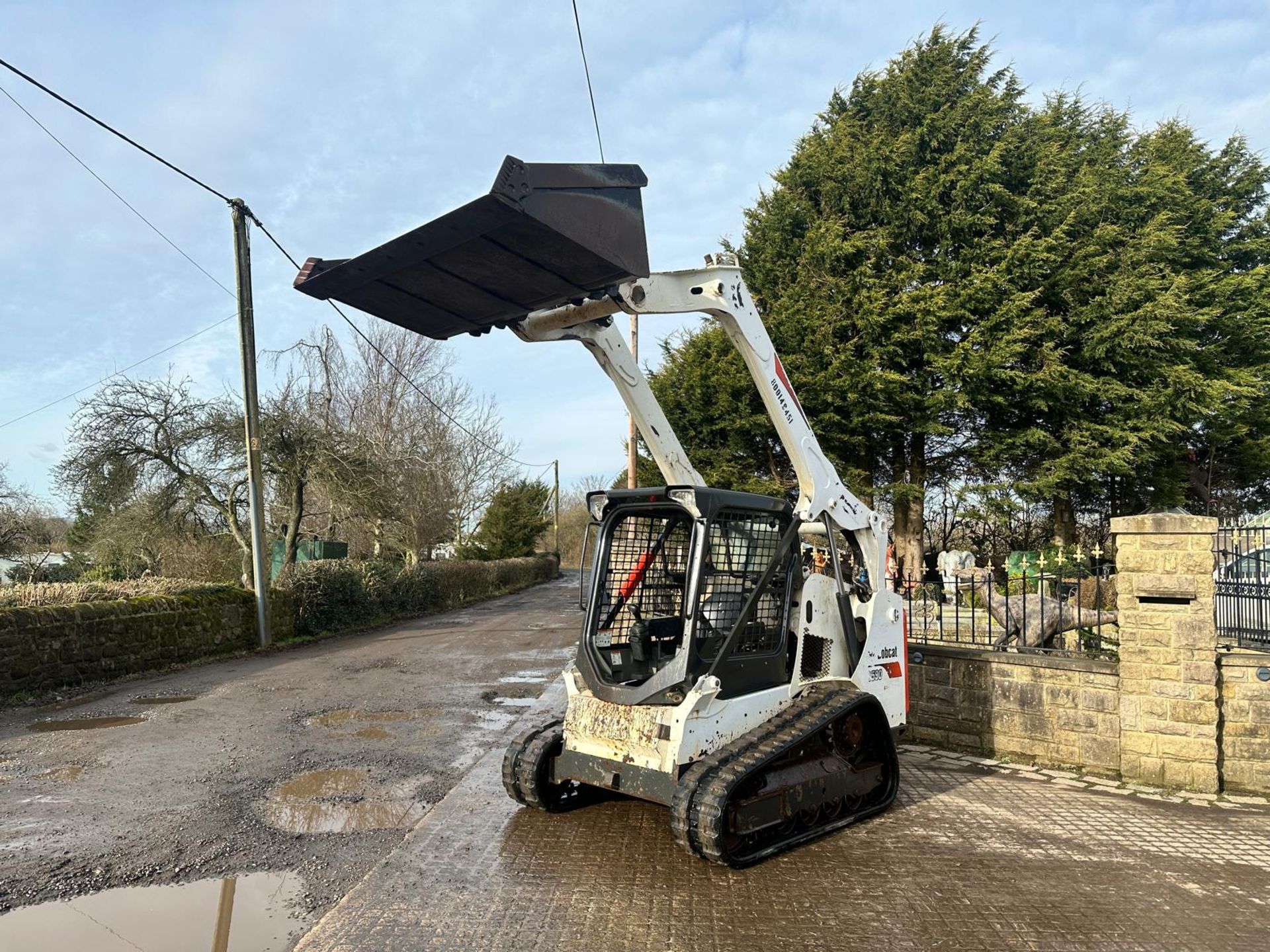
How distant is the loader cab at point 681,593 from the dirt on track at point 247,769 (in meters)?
1.88

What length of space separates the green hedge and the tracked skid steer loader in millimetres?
12514

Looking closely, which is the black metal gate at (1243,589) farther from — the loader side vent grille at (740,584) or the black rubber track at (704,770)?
the black rubber track at (704,770)

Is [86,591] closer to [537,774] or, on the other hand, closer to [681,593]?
[537,774]

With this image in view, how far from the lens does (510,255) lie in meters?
4.33

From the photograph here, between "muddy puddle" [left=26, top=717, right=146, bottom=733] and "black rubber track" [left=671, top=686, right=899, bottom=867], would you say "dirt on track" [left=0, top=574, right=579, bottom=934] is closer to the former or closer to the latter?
"muddy puddle" [left=26, top=717, right=146, bottom=733]

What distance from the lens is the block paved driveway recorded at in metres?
3.92

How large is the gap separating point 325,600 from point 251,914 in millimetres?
14158

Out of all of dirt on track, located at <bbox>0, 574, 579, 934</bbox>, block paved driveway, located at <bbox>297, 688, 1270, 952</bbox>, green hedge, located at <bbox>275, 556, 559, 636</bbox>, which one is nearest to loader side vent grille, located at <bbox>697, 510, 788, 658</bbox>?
block paved driveway, located at <bbox>297, 688, 1270, 952</bbox>

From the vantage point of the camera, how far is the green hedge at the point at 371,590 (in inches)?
673

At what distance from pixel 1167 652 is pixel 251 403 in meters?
14.0

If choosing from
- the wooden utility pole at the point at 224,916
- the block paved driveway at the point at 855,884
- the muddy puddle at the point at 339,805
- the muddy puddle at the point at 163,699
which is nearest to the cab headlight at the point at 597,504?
the block paved driveway at the point at 855,884

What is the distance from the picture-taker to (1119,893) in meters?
4.41

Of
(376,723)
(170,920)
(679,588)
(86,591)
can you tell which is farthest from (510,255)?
(86,591)

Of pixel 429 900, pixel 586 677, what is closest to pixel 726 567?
pixel 586 677
